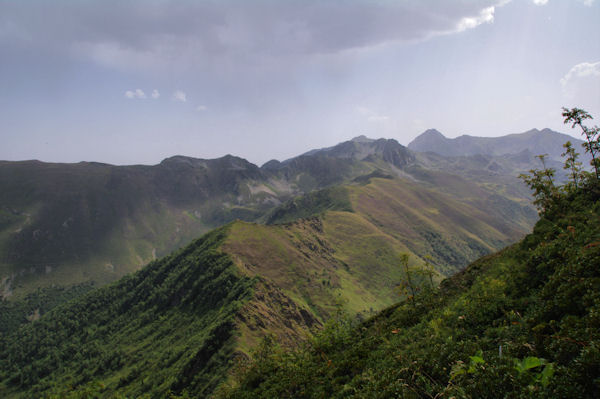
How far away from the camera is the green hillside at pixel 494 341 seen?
8844 mm

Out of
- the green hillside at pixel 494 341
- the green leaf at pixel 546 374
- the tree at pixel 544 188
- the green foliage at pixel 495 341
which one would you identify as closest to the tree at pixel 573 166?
the green hillside at pixel 494 341

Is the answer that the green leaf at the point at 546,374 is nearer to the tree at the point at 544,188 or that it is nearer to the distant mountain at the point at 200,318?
the tree at the point at 544,188

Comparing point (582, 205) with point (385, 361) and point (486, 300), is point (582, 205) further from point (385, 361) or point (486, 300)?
point (385, 361)

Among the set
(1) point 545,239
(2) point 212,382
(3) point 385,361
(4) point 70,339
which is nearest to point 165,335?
(2) point 212,382

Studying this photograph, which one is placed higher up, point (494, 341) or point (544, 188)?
point (544, 188)

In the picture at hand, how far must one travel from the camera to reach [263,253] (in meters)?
158

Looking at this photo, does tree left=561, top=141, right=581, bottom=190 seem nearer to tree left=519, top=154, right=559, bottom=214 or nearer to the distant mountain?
tree left=519, top=154, right=559, bottom=214

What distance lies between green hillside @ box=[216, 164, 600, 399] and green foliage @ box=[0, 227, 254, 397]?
5193 cm

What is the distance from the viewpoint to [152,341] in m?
138

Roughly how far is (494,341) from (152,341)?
164m

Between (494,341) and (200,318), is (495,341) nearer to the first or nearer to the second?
(494,341)

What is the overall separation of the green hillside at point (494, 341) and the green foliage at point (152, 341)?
5193 cm

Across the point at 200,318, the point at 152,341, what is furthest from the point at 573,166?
the point at 152,341

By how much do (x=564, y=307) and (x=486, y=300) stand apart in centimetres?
886
